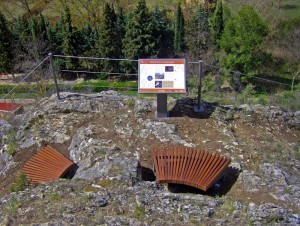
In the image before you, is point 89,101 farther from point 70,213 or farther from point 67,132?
point 70,213

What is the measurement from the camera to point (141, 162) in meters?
8.66

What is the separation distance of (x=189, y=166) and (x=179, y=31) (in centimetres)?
2583

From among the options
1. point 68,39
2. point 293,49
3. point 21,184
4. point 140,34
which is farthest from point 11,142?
point 293,49

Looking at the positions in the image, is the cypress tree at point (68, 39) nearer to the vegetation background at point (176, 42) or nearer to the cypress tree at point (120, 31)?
the vegetation background at point (176, 42)

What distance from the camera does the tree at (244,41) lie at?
27.8m

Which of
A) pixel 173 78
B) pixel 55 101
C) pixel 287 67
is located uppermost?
pixel 173 78

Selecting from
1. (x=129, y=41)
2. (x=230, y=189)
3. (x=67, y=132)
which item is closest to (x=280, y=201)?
(x=230, y=189)

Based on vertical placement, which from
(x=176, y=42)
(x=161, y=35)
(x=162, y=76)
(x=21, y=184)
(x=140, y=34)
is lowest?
(x=21, y=184)

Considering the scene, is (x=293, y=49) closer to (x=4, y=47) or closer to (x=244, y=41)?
(x=244, y=41)

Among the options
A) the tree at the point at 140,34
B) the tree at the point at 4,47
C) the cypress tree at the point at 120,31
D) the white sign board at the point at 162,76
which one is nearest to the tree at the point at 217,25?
the tree at the point at 140,34

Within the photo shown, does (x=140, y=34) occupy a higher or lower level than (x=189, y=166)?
higher

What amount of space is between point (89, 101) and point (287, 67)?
83.3ft

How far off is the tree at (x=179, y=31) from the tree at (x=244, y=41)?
13.7ft

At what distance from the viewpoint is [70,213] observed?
253 inches
